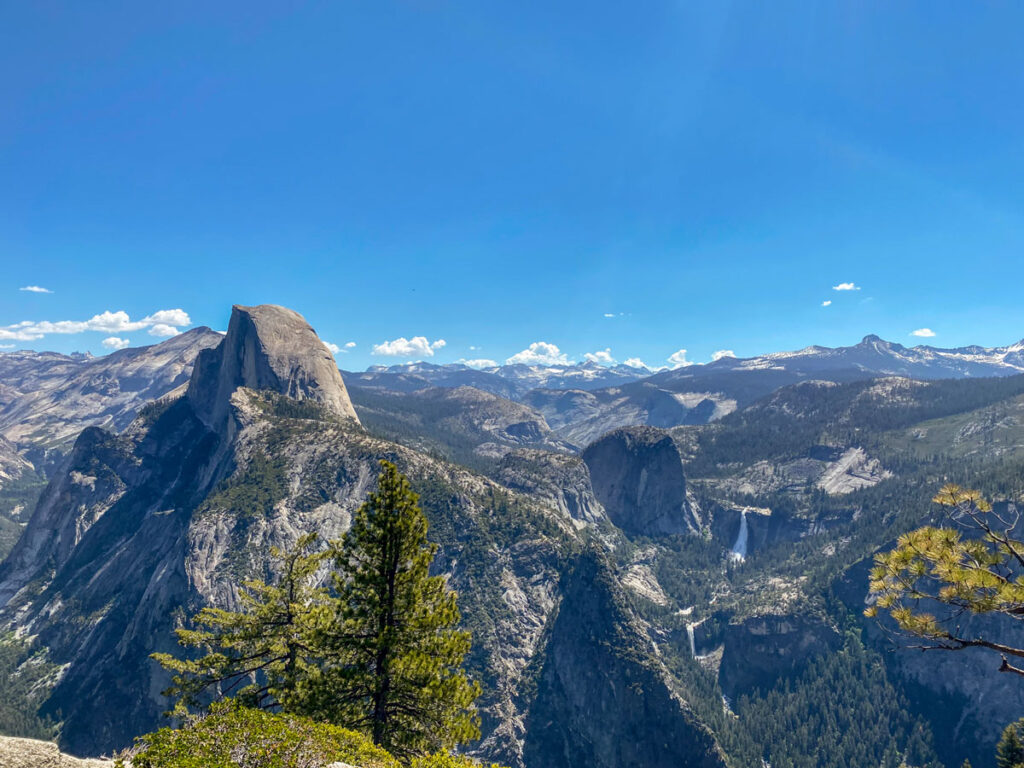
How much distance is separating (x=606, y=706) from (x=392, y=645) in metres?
121

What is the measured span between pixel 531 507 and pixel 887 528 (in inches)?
5730

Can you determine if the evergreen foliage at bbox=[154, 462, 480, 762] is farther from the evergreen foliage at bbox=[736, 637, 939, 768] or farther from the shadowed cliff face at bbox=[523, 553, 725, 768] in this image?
the evergreen foliage at bbox=[736, 637, 939, 768]

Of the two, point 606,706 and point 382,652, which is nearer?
point 382,652

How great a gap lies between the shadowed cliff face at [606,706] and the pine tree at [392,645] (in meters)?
111

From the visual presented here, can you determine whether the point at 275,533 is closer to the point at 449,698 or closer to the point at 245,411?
the point at 245,411

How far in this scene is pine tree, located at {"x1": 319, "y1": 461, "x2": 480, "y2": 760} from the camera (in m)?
22.4

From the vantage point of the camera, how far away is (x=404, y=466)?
155625 millimetres

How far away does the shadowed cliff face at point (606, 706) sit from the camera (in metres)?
111

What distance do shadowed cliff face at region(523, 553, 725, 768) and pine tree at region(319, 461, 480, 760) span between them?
111 metres

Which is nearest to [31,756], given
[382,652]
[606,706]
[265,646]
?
[265,646]

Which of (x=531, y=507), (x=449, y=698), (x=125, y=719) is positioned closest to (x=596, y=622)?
(x=531, y=507)

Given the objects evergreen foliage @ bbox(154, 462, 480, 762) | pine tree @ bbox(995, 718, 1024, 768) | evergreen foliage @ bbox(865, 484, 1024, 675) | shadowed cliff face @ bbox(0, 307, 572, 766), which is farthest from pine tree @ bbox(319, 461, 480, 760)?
shadowed cliff face @ bbox(0, 307, 572, 766)

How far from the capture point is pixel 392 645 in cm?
2223

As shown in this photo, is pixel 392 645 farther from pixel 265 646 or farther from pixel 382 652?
pixel 265 646
